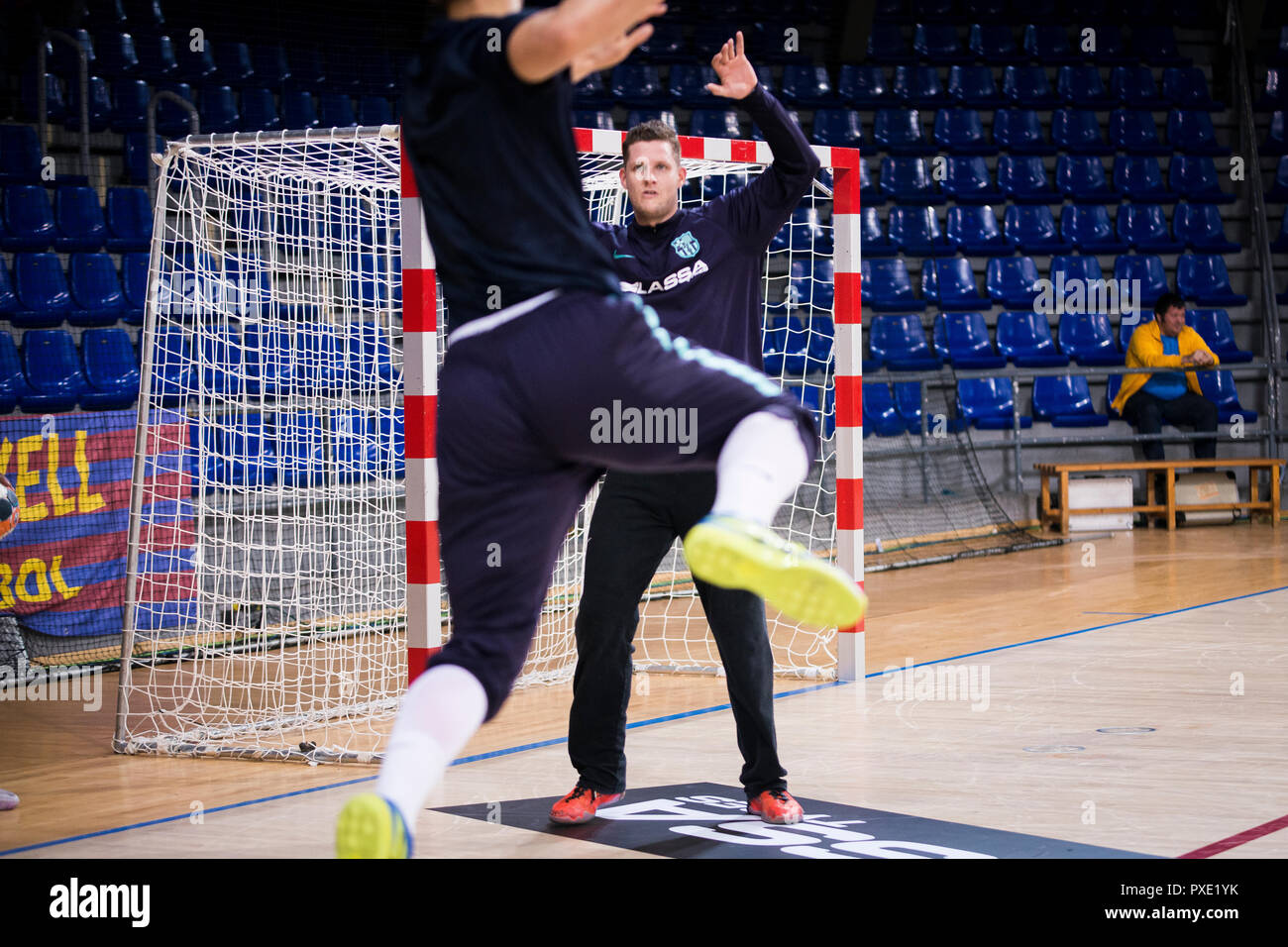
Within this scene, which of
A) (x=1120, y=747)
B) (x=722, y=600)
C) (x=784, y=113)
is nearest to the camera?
(x=784, y=113)

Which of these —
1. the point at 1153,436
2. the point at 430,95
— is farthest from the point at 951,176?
the point at 430,95

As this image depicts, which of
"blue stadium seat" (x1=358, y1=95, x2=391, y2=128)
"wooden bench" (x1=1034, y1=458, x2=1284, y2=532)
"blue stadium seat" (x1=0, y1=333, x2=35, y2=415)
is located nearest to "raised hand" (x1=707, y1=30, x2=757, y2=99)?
"blue stadium seat" (x1=0, y1=333, x2=35, y2=415)

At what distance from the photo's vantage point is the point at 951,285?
13.7 m

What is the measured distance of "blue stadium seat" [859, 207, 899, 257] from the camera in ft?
44.4

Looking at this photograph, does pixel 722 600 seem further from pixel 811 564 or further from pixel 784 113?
→ pixel 811 564

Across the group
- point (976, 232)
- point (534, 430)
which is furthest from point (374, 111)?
point (534, 430)

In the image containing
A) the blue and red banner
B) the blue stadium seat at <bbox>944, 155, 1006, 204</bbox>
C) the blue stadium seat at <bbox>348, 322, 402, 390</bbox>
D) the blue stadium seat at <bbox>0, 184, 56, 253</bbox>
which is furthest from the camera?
the blue stadium seat at <bbox>944, 155, 1006, 204</bbox>

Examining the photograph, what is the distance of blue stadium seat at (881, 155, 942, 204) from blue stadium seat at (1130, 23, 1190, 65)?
354 cm

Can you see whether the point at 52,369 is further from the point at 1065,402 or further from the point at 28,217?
the point at 1065,402

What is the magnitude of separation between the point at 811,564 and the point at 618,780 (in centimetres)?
226

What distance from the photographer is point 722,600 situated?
4.30 metres

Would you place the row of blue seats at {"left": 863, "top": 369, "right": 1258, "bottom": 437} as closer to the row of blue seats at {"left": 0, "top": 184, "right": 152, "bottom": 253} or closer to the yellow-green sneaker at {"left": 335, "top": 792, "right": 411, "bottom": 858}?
the row of blue seats at {"left": 0, "top": 184, "right": 152, "bottom": 253}

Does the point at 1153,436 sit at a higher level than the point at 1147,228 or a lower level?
lower

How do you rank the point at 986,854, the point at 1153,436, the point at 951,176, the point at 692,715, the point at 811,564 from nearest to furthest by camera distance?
the point at 811,564 < the point at 986,854 < the point at 692,715 < the point at 1153,436 < the point at 951,176
